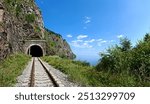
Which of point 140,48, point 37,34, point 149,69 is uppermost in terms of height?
point 37,34

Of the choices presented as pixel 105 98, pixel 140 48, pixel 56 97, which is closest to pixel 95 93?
pixel 105 98

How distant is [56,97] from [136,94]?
2886mm

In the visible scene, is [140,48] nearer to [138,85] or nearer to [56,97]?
[138,85]

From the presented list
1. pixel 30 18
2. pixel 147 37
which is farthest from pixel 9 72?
pixel 30 18

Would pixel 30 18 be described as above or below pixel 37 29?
above

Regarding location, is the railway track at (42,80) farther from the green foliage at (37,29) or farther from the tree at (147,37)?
the green foliage at (37,29)

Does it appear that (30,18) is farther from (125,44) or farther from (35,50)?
(125,44)

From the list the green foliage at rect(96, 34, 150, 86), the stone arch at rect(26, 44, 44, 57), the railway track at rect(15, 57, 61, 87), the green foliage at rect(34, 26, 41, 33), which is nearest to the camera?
the green foliage at rect(96, 34, 150, 86)

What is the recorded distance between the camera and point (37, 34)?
70562mm

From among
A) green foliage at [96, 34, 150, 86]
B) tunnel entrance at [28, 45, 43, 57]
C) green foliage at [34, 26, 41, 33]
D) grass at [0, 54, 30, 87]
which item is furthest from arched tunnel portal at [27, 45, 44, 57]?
green foliage at [96, 34, 150, 86]

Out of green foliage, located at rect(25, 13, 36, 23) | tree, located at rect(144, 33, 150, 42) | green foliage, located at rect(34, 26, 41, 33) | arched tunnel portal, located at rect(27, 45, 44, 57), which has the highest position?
green foliage, located at rect(25, 13, 36, 23)

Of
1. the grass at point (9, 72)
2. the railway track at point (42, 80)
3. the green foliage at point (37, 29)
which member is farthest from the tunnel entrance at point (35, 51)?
the railway track at point (42, 80)

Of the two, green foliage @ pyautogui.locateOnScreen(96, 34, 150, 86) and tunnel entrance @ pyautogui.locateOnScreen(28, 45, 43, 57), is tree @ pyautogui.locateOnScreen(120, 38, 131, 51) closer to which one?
green foliage @ pyautogui.locateOnScreen(96, 34, 150, 86)

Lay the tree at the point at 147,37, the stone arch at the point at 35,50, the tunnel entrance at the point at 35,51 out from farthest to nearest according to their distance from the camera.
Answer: the tunnel entrance at the point at 35,51 < the stone arch at the point at 35,50 < the tree at the point at 147,37
